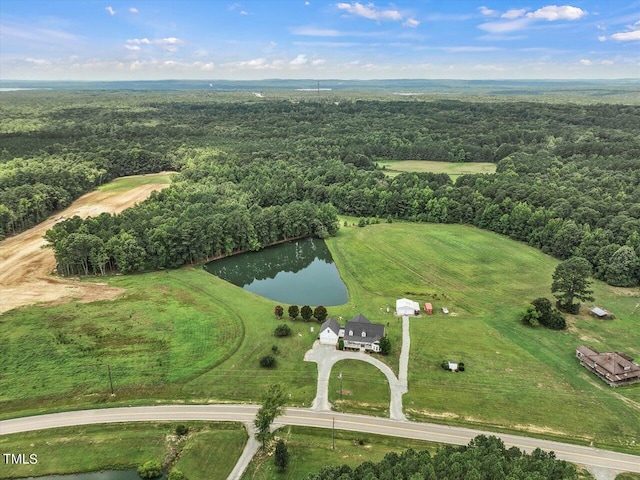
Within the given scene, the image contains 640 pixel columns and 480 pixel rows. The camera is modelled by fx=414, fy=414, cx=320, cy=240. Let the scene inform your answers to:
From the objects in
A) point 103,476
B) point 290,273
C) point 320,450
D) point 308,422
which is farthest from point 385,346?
point 290,273

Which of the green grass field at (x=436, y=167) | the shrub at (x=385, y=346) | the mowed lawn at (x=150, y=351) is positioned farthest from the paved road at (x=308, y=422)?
the green grass field at (x=436, y=167)

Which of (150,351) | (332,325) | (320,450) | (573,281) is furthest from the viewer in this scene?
(573,281)

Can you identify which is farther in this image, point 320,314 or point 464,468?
point 320,314

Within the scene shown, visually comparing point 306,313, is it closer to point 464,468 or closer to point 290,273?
point 290,273

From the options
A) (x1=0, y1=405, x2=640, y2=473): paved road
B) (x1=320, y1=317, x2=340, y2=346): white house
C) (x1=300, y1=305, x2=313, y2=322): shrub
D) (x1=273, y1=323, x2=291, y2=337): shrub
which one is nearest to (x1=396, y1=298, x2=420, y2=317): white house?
(x1=320, y1=317, x2=340, y2=346): white house

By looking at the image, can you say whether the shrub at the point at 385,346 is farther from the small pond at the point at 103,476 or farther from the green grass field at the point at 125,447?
the small pond at the point at 103,476

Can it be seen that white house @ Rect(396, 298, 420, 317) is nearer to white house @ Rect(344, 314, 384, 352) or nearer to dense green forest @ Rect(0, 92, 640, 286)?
white house @ Rect(344, 314, 384, 352)
